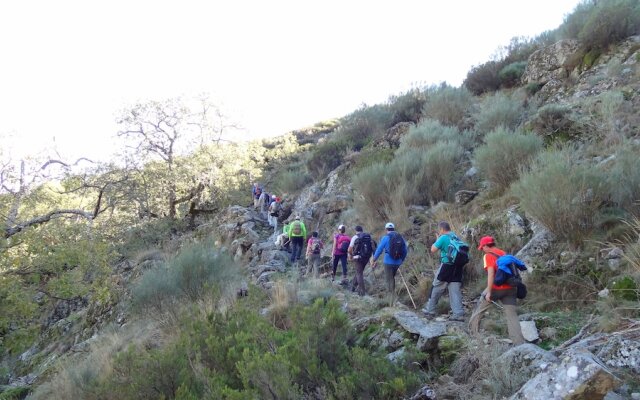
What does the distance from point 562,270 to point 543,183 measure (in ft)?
4.90

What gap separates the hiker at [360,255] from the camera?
30.8 ft

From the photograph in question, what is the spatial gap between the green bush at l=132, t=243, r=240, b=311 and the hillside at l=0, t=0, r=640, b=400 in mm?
54

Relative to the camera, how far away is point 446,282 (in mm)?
6832

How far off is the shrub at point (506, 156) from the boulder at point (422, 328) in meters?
Answer: 5.04

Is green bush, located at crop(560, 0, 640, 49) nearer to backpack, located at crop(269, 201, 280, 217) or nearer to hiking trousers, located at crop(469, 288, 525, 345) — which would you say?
backpack, located at crop(269, 201, 280, 217)

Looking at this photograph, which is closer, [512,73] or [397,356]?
[397,356]

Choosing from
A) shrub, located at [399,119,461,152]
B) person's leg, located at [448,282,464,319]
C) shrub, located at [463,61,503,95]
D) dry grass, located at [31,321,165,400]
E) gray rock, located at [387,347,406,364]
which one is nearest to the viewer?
gray rock, located at [387,347,406,364]

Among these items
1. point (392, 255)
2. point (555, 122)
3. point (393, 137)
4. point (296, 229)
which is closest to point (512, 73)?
point (393, 137)

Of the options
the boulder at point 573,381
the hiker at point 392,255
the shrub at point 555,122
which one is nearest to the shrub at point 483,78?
the shrub at point 555,122

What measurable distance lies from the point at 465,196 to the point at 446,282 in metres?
4.23

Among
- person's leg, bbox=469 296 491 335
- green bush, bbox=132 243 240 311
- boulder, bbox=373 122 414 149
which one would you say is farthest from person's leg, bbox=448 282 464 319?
boulder, bbox=373 122 414 149

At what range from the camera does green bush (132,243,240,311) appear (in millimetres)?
9648

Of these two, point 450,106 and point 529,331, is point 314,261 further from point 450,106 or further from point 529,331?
point 450,106

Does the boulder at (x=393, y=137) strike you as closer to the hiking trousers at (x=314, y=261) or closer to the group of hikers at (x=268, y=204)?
the group of hikers at (x=268, y=204)
